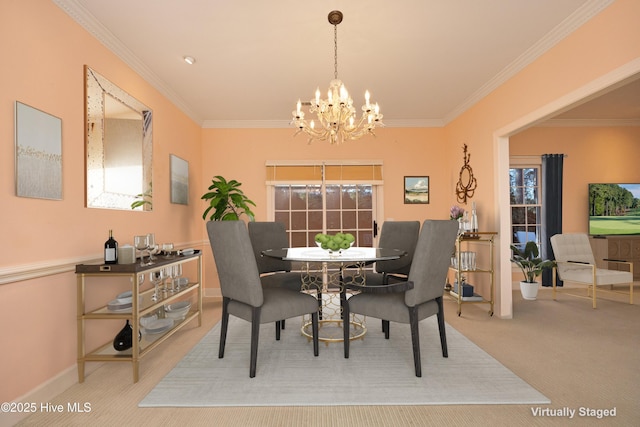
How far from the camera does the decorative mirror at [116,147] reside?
8.60 feet

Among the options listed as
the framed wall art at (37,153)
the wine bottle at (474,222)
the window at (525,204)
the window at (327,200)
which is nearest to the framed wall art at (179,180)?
the window at (327,200)

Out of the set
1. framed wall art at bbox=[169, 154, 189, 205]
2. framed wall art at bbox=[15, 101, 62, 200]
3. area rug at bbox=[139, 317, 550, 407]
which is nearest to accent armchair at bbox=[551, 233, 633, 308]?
area rug at bbox=[139, 317, 550, 407]

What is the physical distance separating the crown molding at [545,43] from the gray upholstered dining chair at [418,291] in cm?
196

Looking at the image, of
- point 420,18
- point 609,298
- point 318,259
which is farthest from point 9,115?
point 609,298

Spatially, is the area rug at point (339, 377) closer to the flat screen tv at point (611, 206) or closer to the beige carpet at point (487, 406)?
the beige carpet at point (487, 406)

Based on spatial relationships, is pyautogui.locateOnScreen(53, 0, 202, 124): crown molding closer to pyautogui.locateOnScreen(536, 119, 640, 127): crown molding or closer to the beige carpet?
the beige carpet

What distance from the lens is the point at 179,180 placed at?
4305mm

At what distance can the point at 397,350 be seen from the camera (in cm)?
280

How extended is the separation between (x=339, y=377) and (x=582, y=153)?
5.73 m

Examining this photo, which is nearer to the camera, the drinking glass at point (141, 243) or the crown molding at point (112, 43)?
the crown molding at point (112, 43)

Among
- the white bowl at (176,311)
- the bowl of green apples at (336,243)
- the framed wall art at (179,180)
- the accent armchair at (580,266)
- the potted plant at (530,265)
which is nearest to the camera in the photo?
the bowl of green apples at (336,243)

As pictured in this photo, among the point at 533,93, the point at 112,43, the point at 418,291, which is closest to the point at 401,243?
the point at 418,291

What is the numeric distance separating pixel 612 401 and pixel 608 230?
14.7ft

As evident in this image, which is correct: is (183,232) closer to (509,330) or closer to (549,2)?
(509,330)
